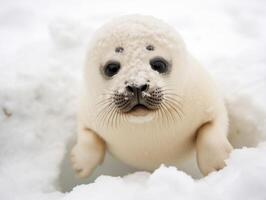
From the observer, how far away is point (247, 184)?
161cm

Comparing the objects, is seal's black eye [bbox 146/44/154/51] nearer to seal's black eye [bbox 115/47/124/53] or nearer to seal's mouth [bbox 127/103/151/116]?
seal's black eye [bbox 115/47/124/53]

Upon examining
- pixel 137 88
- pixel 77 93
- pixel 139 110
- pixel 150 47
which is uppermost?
pixel 150 47

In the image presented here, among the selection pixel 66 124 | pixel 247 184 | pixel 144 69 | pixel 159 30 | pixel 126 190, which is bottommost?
pixel 66 124

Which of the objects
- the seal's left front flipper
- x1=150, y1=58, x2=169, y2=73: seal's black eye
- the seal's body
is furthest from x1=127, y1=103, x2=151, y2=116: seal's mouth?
the seal's left front flipper

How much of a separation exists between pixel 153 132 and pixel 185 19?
1.77 m

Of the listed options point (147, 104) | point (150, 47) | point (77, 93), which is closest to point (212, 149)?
point (147, 104)

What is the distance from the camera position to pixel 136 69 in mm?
2082

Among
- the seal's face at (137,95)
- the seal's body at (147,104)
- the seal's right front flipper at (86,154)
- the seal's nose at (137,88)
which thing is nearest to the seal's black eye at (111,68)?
the seal's body at (147,104)

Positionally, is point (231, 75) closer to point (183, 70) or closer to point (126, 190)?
point (183, 70)

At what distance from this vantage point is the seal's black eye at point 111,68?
2188 millimetres

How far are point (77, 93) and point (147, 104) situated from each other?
0.90 m

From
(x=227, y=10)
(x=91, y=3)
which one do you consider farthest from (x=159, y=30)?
(x=91, y=3)

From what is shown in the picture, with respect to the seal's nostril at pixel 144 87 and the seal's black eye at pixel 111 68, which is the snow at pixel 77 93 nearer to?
the seal's nostril at pixel 144 87

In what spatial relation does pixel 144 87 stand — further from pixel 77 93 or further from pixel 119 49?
pixel 77 93
